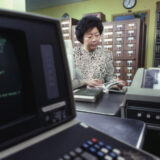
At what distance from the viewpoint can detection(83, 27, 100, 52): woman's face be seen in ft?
5.42

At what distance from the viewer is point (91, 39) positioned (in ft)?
5.57

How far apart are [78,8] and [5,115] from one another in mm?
4473

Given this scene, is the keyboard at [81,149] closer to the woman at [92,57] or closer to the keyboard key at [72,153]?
the keyboard key at [72,153]

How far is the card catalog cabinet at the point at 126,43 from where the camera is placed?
3178 millimetres

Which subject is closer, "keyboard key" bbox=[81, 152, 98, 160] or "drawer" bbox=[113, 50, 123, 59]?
"keyboard key" bbox=[81, 152, 98, 160]

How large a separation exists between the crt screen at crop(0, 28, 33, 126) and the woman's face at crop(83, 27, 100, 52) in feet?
4.51

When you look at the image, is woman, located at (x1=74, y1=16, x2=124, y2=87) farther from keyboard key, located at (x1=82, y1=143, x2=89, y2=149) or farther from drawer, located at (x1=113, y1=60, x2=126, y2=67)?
drawer, located at (x1=113, y1=60, x2=126, y2=67)

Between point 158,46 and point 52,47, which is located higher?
point 52,47

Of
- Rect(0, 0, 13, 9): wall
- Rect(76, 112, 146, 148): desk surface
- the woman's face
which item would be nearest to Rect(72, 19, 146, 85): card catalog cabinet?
the woman's face

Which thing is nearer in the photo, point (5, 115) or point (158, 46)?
point (5, 115)

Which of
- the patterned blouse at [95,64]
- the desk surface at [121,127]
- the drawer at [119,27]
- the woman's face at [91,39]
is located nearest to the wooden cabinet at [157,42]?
the drawer at [119,27]

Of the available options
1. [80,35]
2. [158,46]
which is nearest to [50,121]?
[80,35]

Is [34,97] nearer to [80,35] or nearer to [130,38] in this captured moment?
[80,35]

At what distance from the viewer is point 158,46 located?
138 inches
